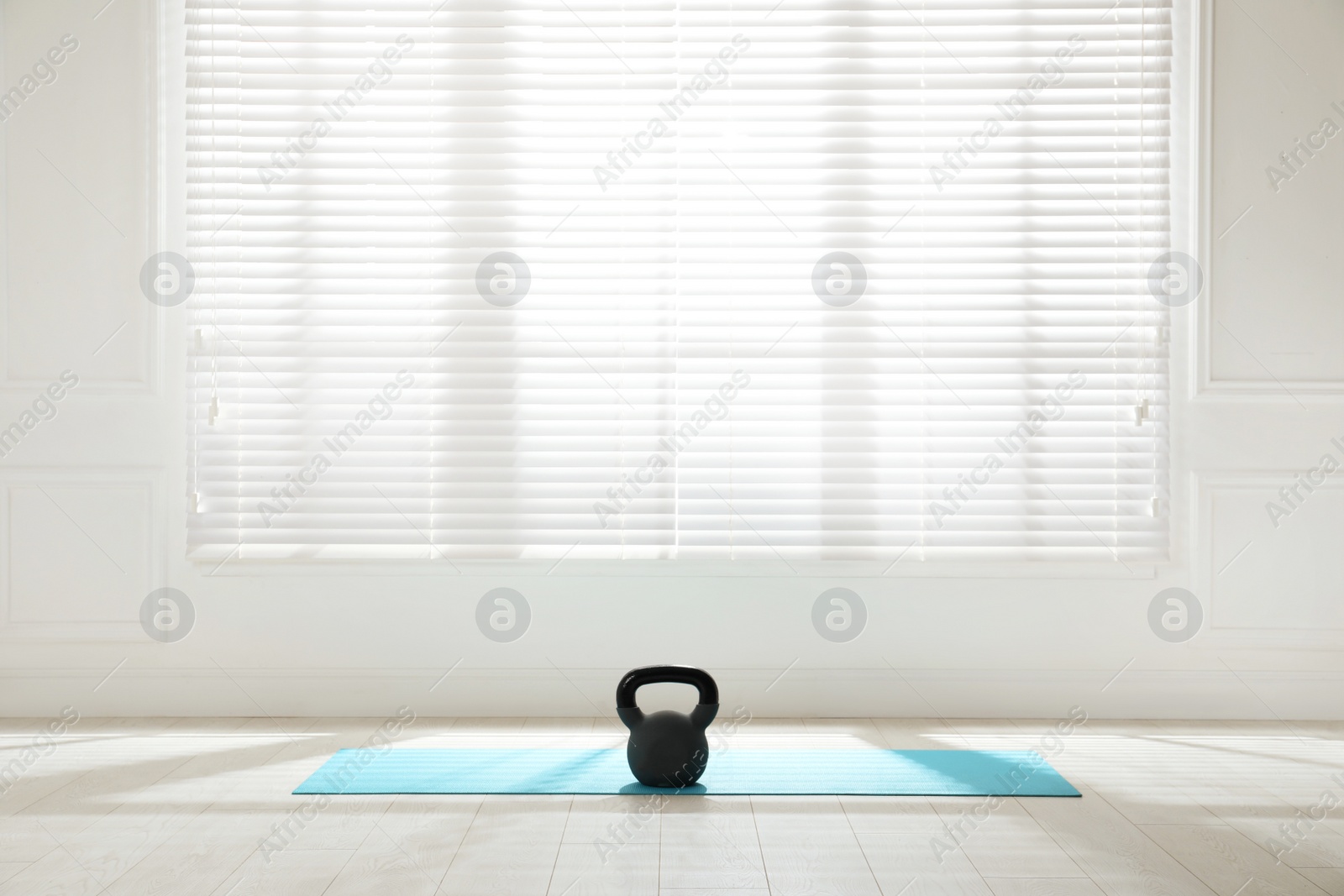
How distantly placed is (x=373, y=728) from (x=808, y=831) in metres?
1.48

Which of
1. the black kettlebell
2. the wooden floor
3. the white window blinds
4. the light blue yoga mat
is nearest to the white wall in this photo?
the white window blinds

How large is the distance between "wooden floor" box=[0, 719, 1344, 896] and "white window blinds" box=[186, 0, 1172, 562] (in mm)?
718

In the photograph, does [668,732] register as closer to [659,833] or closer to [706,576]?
[659,833]

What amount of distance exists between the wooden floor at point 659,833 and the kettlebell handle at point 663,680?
0.74ft

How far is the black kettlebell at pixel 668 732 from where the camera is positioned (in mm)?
2395

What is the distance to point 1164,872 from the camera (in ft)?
6.36

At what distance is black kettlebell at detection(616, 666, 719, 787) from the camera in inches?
94.3

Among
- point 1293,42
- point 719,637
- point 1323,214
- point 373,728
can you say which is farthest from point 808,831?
point 1293,42

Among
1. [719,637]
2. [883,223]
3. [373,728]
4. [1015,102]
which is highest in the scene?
[1015,102]

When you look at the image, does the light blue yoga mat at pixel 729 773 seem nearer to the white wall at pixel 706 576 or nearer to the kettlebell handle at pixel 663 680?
the kettlebell handle at pixel 663 680

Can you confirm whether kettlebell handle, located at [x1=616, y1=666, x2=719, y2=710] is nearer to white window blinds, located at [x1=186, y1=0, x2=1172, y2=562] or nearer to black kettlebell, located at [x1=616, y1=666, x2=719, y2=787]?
black kettlebell, located at [x1=616, y1=666, x2=719, y2=787]

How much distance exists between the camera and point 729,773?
2555 mm

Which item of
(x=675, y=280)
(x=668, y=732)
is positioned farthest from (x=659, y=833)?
(x=675, y=280)

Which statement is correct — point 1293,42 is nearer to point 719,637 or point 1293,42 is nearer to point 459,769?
point 719,637
